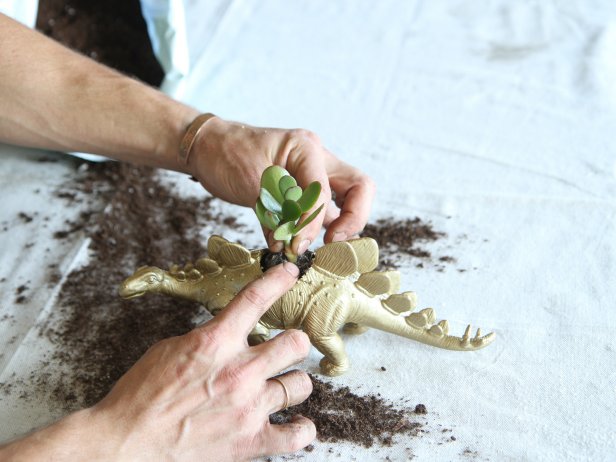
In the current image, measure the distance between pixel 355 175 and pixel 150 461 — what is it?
697 millimetres

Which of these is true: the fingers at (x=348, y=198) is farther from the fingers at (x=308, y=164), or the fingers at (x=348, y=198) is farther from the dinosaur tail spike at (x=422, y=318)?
the dinosaur tail spike at (x=422, y=318)

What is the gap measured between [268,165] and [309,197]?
270 millimetres

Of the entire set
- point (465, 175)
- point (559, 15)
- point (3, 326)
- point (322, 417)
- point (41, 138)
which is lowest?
point (3, 326)

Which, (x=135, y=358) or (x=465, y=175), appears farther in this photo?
(x=465, y=175)

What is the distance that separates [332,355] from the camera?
4.35 ft

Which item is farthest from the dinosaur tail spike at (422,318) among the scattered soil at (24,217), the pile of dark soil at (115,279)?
the scattered soil at (24,217)

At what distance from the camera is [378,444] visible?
4.10ft

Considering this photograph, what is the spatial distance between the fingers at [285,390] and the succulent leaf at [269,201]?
28 centimetres

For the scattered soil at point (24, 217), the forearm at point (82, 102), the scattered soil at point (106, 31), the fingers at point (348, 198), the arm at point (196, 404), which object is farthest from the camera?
the scattered soil at point (106, 31)

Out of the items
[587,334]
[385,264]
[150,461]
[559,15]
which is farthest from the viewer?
[559,15]

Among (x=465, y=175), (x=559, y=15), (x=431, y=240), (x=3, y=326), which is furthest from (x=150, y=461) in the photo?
(x=559, y=15)

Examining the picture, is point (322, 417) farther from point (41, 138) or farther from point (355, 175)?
point (41, 138)

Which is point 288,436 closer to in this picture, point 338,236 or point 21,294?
point 338,236

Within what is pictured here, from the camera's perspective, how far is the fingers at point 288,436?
113 centimetres
